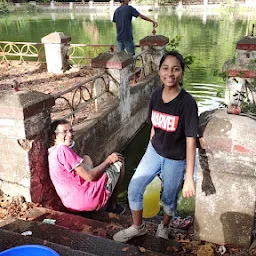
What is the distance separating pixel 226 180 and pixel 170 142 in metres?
0.57

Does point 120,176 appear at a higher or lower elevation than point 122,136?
higher

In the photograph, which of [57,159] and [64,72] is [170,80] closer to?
[57,159]

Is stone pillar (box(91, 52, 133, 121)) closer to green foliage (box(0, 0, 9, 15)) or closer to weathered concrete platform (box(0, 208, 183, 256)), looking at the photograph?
weathered concrete platform (box(0, 208, 183, 256))

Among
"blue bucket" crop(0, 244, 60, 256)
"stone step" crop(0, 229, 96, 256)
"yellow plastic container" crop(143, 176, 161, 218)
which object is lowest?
"yellow plastic container" crop(143, 176, 161, 218)

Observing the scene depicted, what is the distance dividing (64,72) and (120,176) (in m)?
7.28

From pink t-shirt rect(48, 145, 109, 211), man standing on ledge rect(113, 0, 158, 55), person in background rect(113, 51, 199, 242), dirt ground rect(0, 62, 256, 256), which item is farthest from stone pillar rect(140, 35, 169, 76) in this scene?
person in background rect(113, 51, 199, 242)

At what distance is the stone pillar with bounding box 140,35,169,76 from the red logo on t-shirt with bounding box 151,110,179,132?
20.6 ft

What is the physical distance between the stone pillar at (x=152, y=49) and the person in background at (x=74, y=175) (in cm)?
562

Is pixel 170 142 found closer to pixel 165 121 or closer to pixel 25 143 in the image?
pixel 165 121

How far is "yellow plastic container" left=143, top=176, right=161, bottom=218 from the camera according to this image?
192 inches

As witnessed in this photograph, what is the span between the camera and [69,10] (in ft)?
148

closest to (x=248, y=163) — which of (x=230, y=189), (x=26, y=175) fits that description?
(x=230, y=189)

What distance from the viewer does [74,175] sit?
3.59 metres

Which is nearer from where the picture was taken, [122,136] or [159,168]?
[159,168]
